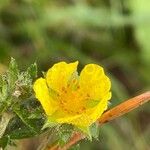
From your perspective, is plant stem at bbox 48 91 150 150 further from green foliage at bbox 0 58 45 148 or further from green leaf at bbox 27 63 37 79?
green leaf at bbox 27 63 37 79

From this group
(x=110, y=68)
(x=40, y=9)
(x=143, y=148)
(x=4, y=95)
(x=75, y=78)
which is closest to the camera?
(x=4, y=95)

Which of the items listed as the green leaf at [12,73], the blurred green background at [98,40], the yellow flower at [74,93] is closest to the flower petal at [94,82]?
the yellow flower at [74,93]

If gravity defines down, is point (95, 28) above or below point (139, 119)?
above

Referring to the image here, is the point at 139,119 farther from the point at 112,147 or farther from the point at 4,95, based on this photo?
the point at 4,95

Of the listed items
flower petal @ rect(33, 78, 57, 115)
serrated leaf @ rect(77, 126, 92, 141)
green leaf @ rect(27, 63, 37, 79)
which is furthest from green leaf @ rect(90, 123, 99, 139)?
green leaf @ rect(27, 63, 37, 79)

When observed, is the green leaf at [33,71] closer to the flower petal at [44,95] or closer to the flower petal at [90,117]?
the flower petal at [44,95]

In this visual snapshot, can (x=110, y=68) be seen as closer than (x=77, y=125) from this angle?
No

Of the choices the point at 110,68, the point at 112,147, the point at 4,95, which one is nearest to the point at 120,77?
the point at 110,68
